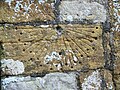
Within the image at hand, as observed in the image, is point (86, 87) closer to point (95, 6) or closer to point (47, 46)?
point (47, 46)

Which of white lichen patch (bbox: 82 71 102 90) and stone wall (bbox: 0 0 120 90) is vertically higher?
stone wall (bbox: 0 0 120 90)

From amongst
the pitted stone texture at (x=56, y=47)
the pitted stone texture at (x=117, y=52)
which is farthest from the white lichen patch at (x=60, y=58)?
the pitted stone texture at (x=117, y=52)

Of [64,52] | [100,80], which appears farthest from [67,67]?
[100,80]

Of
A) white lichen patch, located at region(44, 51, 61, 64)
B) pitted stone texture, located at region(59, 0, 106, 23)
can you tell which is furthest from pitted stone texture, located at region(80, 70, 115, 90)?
pitted stone texture, located at region(59, 0, 106, 23)

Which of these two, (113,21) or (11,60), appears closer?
(11,60)

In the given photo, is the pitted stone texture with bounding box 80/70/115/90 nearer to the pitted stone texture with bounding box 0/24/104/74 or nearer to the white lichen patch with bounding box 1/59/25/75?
the pitted stone texture with bounding box 0/24/104/74

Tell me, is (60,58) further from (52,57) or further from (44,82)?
(44,82)

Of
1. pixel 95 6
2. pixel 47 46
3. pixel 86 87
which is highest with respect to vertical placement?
pixel 95 6
